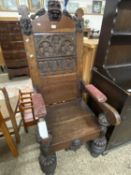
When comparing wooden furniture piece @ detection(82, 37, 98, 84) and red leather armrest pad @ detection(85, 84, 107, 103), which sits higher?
wooden furniture piece @ detection(82, 37, 98, 84)

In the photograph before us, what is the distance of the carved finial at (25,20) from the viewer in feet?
3.24

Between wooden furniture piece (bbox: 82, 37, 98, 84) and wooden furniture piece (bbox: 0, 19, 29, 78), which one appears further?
wooden furniture piece (bbox: 0, 19, 29, 78)

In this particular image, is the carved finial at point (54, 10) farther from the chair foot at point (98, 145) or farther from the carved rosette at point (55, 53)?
the chair foot at point (98, 145)

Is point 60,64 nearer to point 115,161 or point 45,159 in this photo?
point 45,159

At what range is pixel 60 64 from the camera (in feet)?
4.17

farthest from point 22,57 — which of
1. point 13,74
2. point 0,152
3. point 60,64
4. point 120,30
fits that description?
point 120,30

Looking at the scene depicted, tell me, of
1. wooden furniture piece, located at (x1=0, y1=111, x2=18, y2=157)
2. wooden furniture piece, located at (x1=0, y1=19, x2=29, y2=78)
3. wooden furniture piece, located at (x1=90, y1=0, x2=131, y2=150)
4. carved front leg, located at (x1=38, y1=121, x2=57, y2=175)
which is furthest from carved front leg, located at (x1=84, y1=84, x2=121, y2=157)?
wooden furniture piece, located at (x1=0, y1=19, x2=29, y2=78)

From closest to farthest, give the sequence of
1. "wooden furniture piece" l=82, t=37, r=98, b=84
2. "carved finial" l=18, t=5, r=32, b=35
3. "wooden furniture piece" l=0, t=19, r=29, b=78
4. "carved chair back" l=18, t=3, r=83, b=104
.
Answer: "carved finial" l=18, t=5, r=32, b=35 < "carved chair back" l=18, t=3, r=83, b=104 < "wooden furniture piece" l=82, t=37, r=98, b=84 < "wooden furniture piece" l=0, t=19, r=29, b=78

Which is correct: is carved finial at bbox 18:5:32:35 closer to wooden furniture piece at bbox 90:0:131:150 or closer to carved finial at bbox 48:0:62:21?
carved finial at bbox 48:0:62:21

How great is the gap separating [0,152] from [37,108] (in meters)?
0.90

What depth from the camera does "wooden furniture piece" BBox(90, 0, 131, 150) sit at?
1054 millimetres

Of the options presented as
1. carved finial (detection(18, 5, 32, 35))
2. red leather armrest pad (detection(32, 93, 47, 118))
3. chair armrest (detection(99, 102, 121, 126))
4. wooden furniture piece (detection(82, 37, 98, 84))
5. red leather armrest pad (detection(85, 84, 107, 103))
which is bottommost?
chair armrest (detection(99, 102, 121, 126))

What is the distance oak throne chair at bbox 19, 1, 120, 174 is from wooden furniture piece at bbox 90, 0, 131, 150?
125 mm

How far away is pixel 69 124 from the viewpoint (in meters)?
1.15
